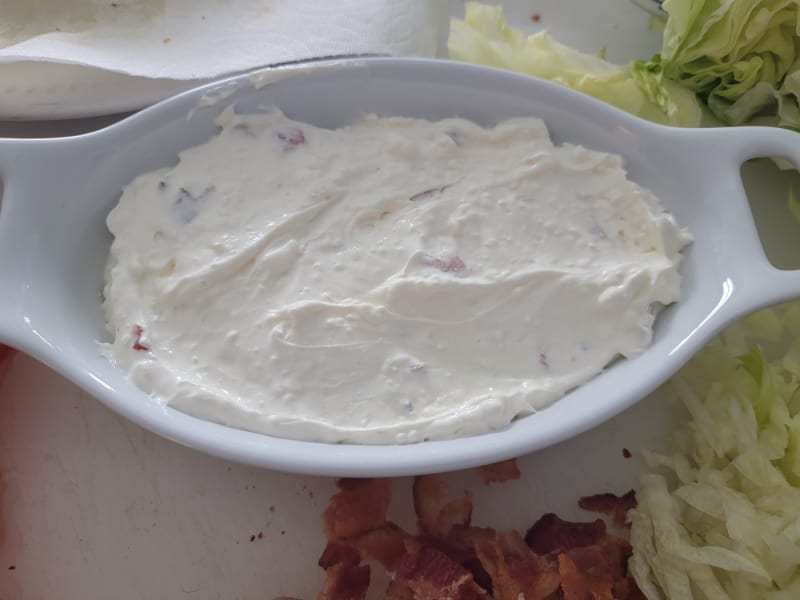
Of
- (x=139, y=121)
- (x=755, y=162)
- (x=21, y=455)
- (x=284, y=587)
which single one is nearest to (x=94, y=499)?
(x=21, y=455)

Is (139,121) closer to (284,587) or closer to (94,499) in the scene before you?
(94,499)

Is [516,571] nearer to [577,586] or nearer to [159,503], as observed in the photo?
[577,586]

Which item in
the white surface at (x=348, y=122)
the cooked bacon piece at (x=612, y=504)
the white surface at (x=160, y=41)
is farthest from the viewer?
the white surface at (x=160, y=41)

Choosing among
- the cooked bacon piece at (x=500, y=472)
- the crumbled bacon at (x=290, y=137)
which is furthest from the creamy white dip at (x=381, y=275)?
the cooked bacon piece at (x=500, y=472)

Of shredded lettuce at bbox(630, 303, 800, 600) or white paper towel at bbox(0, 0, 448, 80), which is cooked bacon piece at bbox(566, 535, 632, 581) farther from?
white paper towel at bbox(0, 0, 448, 80)

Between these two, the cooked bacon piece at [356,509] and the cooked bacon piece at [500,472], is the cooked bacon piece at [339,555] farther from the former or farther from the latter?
the cooked bacon piece at [500,472]

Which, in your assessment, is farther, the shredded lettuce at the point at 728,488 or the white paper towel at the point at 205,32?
the white paper towel at the point at 205,32
